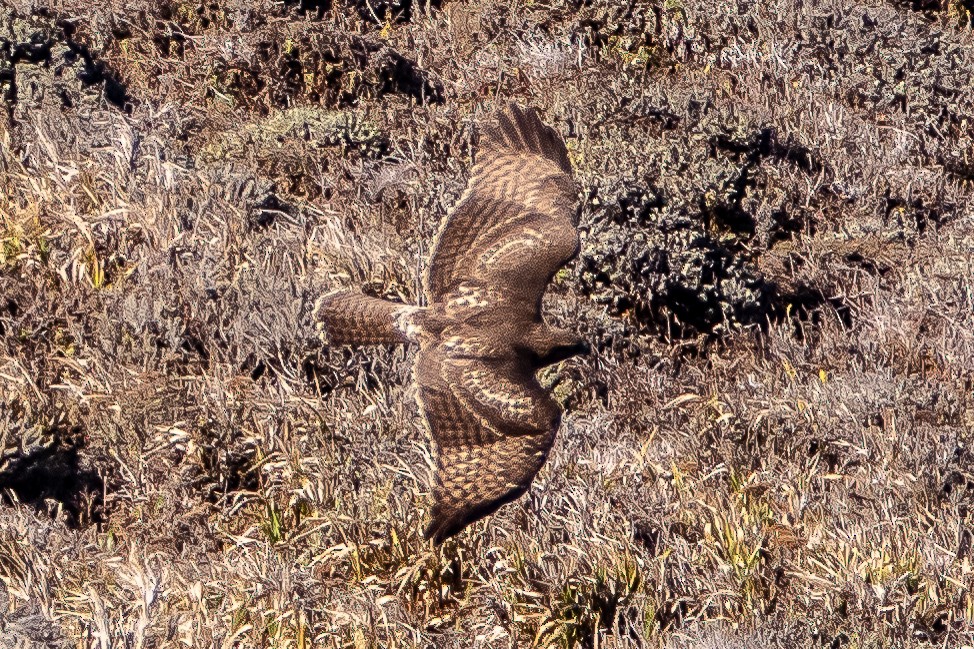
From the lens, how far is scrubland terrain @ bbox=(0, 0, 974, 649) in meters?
4.82

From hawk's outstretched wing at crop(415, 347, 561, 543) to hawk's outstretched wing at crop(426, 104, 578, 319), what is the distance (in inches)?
12.7

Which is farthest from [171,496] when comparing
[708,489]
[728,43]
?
[728,43]

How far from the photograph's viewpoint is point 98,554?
5.09m

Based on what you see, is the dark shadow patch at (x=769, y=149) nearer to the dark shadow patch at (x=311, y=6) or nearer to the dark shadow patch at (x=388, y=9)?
the dark shadow patch at (x=388, y=9)

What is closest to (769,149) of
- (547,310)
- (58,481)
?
(547,310)

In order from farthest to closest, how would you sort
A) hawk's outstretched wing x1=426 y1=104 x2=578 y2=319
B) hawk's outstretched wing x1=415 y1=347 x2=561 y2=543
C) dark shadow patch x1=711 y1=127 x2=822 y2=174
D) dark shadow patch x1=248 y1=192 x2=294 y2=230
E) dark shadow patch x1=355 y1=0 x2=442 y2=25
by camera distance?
dark shadow patch x1=355 y1=0 x2=442 y2=25 → dark shadow patch x1=711 y1=127 x2=822 y2=174 → dark shadow patch x1=248 y1=192 x2=294 y2=230 → hawk's outstretched wing x1=426 y1=104 x2=578 y2=319 → hawk's outstretched wing x1=415 y1=347 x2=561 y2=543

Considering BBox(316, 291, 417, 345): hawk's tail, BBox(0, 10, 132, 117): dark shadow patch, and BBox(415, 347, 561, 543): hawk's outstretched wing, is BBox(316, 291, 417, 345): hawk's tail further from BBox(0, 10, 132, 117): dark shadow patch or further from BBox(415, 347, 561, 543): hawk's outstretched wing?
BBox(0, 10, 132, 117): dark shadow patch

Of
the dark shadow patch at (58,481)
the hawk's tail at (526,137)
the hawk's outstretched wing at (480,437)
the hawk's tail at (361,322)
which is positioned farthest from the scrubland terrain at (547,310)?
the hawk's tail at (526,137)

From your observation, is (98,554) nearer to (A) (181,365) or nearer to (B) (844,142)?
(A) (181,365)

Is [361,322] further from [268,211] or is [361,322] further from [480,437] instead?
[268,211]

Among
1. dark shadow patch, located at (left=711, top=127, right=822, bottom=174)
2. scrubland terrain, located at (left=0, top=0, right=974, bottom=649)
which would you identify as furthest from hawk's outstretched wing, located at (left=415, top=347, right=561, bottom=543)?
dark shadow patch, located at (left=711, top=127, right=822, bottom=174)

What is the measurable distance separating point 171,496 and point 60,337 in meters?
1.01

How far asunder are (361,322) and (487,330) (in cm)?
47

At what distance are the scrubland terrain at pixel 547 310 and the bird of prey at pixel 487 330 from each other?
567 millimetres
